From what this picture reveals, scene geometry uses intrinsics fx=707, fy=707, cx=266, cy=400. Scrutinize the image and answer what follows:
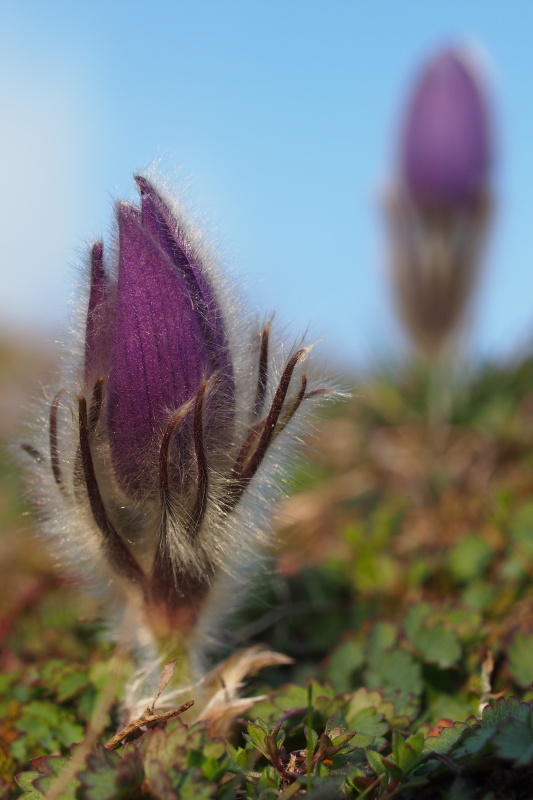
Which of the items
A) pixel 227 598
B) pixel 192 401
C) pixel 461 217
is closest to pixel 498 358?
pixel 461 217

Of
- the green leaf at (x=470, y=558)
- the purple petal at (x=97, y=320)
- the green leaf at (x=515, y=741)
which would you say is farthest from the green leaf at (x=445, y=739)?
the green leaf at (x=470, y=558)

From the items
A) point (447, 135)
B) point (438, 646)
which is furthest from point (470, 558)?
point (447, 135)

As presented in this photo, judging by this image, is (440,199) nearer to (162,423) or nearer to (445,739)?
(162,423)

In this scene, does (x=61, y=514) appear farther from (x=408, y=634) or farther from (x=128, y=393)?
(x=408, y=634)

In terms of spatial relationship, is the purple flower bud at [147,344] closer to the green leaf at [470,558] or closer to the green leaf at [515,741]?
the green leaf at [515,741]

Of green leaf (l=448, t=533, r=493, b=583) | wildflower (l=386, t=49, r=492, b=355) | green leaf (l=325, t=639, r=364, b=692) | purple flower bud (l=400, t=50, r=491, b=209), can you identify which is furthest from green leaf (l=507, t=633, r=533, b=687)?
purple flower bud (l=400, t=50, r=491, b=209)

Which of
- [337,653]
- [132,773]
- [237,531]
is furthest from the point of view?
[337,653]

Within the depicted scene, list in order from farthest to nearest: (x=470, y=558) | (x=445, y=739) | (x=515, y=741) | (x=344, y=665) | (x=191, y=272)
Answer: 1. (x=470, y=558)
2. (x=344, y=665)
3. (x=191, y=272)
4. (x=445, y=739)
5. (x=515, y=741)
